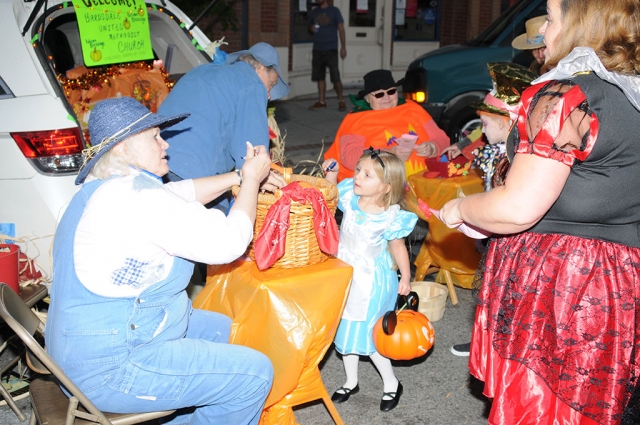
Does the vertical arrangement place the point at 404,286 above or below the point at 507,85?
below

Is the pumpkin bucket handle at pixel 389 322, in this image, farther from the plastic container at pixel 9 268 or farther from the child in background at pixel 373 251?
the plastic container at pixel 9 268

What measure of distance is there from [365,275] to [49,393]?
163 cm

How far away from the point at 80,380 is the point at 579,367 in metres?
1.75

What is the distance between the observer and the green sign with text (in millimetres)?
3969

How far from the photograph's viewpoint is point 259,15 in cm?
1103

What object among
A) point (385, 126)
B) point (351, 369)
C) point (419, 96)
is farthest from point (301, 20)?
point (351, 369)

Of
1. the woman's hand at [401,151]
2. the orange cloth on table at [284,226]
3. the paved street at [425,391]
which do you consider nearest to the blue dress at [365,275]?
the paved street at [425,391]

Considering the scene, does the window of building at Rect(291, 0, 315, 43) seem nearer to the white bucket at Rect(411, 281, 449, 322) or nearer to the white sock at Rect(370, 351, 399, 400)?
the white bucket at Rect(411, 281, 449, 322)

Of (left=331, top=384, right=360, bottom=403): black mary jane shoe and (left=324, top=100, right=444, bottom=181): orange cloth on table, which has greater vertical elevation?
(left=324, top=100, right=444, bottom=181): orange cloth on table

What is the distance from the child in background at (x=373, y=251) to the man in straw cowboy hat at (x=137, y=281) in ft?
3.17

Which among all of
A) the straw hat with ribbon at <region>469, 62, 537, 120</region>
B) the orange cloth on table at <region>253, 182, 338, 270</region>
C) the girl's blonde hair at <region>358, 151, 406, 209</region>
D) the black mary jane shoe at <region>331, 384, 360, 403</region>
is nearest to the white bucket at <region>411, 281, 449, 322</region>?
the black mary jane shoe at <region>331, 384, 360, 403</region>

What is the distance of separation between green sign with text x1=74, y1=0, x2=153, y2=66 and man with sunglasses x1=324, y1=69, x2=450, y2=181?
1.53 m

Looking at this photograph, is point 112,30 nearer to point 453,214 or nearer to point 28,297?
point 28,297

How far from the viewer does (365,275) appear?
3426 millimetres
